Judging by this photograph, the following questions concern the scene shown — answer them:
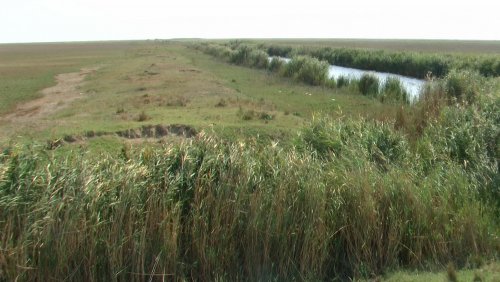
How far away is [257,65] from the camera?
51.4m

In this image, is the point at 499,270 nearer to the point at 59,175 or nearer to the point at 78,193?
the point at 78,193

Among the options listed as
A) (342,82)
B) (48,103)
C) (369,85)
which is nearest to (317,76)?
(342,82)

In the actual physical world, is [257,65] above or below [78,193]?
below

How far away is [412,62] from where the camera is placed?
44.9 m

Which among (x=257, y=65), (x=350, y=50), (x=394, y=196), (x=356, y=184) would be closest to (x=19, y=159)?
(x=356, y=184)

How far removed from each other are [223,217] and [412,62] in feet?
137

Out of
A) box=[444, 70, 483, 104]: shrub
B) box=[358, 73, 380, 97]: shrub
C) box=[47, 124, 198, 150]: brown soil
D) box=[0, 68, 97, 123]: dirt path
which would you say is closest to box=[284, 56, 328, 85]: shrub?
box=[358, 73, 380, 97]: shrub

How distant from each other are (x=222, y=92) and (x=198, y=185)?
2221 centimetres

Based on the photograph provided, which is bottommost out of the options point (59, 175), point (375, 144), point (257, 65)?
point (257, 65)

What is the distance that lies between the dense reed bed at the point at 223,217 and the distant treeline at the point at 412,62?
80.3ft

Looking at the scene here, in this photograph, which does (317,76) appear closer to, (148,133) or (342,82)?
(342,82)

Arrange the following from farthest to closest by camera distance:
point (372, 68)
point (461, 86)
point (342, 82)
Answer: point (372, 68) < point (342, 82) < point (461, 86)

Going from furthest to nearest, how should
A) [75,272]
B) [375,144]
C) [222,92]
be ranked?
[222,92], [375,144], [75,272]

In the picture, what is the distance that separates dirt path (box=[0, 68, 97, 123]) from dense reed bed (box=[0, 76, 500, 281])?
1446 cm
